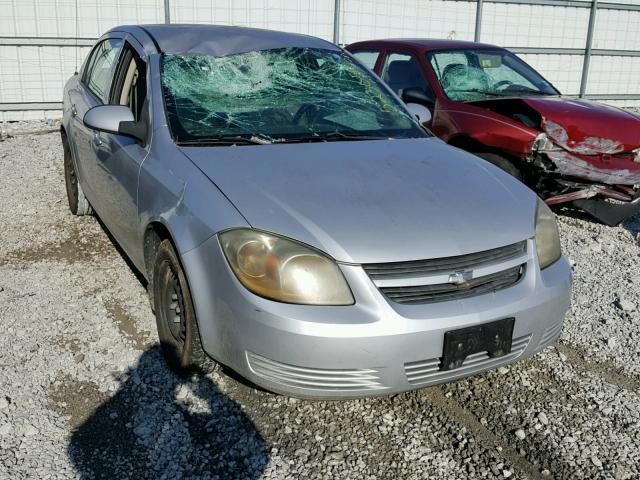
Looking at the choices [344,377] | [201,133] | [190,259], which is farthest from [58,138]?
[344,377]

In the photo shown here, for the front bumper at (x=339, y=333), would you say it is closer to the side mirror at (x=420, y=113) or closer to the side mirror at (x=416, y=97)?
the side mirror at (x=420, y=113)

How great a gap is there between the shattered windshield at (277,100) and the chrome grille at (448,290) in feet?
4.11

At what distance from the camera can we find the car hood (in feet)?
8.77

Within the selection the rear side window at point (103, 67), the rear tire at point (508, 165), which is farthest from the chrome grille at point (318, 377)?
the rear tire at point (508, 165)

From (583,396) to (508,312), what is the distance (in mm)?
900

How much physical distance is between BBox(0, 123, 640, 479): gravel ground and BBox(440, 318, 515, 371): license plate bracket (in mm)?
438

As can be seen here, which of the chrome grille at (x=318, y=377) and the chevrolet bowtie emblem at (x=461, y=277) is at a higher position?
the chevrolet bowtie emblem at (x=461, y=277)

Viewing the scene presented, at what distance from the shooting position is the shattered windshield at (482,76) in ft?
21.0

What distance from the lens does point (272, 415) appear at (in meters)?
3.03

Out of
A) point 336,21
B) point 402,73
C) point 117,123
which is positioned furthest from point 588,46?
point 117,123

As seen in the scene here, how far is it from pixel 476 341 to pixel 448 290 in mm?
222

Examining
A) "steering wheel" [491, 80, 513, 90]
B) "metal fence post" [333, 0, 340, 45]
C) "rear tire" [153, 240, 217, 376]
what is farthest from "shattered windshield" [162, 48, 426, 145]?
"metal fence post" [333, 0, 340, 45]

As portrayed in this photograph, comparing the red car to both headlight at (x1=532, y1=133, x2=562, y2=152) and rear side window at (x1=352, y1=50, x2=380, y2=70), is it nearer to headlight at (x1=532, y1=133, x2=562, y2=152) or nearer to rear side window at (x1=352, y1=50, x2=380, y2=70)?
headlight at (x1=532, y1=133, x2=562, y2=152)

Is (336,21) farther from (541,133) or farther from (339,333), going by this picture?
(339,333)
